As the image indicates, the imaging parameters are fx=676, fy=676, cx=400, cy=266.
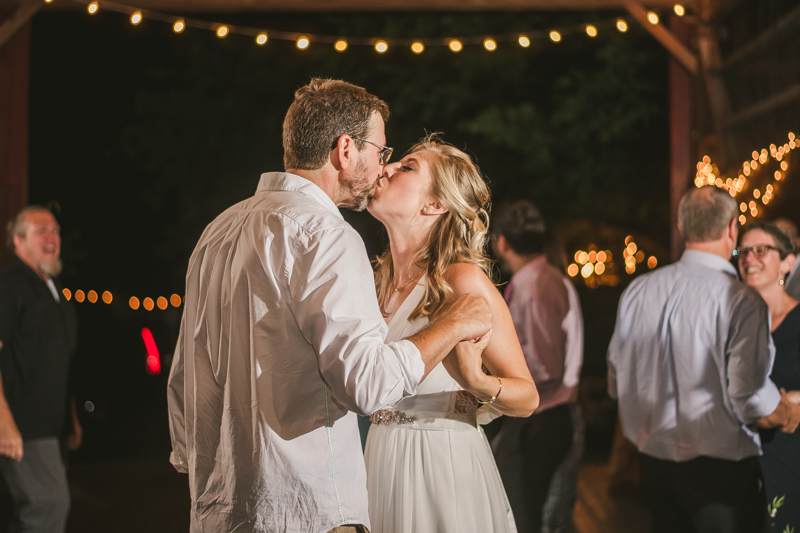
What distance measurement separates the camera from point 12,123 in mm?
5000

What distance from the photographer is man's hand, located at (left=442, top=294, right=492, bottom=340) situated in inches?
60.0

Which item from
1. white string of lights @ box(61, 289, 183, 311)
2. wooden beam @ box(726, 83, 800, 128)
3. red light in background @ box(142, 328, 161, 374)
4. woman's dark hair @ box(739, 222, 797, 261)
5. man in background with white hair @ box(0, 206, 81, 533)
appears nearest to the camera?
woman's dark hair @ box(739, 222, 797, 261)

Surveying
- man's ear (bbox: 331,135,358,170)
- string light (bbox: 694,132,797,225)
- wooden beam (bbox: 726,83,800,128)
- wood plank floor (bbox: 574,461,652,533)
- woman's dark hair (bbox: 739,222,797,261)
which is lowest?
wood plank floor (bbox: 574,461,652,533)

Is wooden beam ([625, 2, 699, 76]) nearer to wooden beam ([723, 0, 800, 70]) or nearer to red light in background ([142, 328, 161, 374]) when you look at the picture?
wooden beam ([723, 0, 800, 70])

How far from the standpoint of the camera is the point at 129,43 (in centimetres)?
849

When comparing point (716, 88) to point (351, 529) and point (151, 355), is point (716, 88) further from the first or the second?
point (151, 355)

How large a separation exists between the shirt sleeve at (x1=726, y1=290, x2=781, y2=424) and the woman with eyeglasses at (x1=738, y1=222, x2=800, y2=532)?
268mm

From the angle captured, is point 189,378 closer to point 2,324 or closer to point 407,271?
point 407,271

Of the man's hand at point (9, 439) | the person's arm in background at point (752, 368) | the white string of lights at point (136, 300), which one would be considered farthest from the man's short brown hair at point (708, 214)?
the white string of lights at point (136, 300)

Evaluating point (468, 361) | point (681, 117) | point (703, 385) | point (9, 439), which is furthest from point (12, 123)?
point (681, 117)

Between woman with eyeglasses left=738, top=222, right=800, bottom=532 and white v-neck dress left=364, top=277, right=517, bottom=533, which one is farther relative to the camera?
woman with eyeglasses left=738, top=222, right=800, bottom=532

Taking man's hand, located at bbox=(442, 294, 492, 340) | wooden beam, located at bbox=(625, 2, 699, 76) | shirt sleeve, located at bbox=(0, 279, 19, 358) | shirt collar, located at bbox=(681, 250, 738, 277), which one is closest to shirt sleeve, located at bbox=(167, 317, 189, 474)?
man's hand, located at bbox=(442, 294, 492, 340)

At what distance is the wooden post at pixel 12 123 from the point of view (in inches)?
196

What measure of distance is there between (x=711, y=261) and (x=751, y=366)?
43cm
